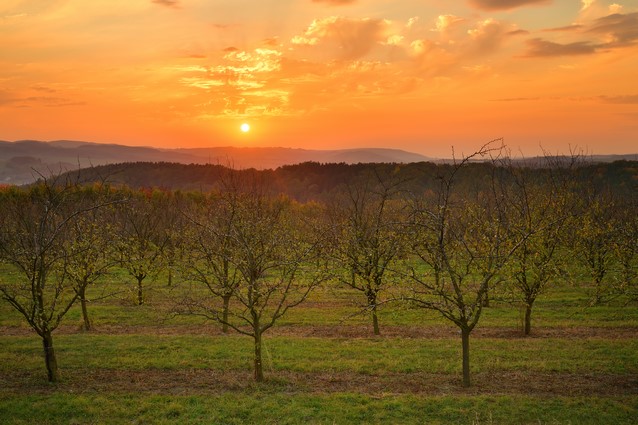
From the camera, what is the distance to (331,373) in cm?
1800

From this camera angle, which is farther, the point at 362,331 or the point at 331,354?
the point at 362,331

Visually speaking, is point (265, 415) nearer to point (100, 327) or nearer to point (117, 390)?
point (117, 390)

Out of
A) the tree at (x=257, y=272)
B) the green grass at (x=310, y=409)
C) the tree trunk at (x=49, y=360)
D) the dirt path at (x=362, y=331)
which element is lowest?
the dirt path at (x=362, y=331)

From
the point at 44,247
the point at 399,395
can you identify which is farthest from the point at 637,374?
the point at 44,247

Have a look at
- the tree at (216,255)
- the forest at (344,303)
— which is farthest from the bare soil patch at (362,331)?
the tree at (216,255)

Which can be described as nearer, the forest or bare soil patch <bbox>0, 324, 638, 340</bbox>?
the forest

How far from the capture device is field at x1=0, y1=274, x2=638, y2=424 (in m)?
14.2

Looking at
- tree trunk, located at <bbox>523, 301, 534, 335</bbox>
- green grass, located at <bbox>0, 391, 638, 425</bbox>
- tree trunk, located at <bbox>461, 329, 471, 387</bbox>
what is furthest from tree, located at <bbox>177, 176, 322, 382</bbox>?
tree trunk, located at <bbox>523, 301, 534, 335</bbox>

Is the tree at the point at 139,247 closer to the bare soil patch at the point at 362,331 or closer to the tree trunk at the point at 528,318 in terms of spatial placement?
the bare soil patch at the point at 362,331

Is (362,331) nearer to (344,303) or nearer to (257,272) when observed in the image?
(344,303)

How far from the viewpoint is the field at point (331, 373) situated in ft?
46.7

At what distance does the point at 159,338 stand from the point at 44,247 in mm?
8363

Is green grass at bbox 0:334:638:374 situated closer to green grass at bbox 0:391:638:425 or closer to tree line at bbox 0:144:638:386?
tree line at bbox 0:144:638:386

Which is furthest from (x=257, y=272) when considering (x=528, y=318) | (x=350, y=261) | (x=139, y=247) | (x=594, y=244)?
(x=594, y=244)
